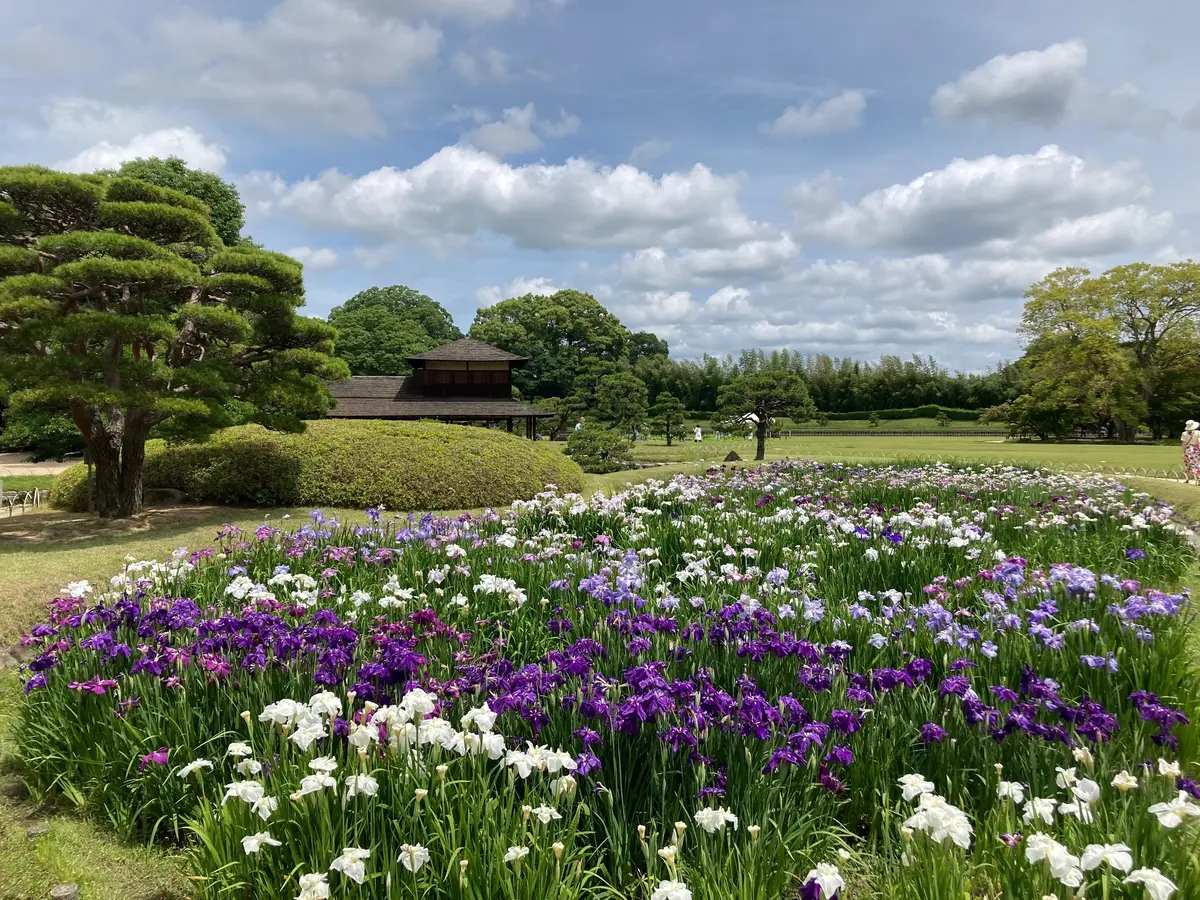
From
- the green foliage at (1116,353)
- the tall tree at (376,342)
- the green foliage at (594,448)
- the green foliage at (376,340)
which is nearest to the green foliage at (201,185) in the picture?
the green foliage at (594,448)

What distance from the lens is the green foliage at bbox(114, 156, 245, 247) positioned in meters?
22.8

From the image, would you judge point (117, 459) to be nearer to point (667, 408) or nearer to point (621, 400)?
point (621, 400)

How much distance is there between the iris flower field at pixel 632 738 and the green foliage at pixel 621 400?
2245 centimetres

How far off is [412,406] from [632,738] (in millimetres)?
28386

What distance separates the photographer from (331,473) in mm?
12938

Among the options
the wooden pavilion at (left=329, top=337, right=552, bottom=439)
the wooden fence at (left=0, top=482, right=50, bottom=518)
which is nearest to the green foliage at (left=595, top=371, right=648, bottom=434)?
the wooden pavilion at (left=329, top=337, right=552, bottom=439)

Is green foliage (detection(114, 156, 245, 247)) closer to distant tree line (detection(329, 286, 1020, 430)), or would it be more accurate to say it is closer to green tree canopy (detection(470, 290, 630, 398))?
distant tree line (detection(329, 286, 1020, 430))

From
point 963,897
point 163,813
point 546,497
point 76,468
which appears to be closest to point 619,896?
point 963,897

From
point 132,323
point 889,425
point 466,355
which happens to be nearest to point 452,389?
point 466,355

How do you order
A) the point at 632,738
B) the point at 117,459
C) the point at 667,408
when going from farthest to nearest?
1. the point at 667,408
2. the point at 117,459
3. the point at 632,738

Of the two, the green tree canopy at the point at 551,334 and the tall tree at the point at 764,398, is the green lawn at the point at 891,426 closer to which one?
the green tree canopy at the point at 551,334

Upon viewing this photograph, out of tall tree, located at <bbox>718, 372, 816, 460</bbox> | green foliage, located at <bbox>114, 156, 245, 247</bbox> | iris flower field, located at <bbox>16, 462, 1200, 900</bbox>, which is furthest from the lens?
tall tree, located at <bbox>718, 372, 816, 460</bbox>

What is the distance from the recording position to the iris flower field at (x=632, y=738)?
91.0 inches

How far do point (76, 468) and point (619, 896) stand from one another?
1453 centimetres
